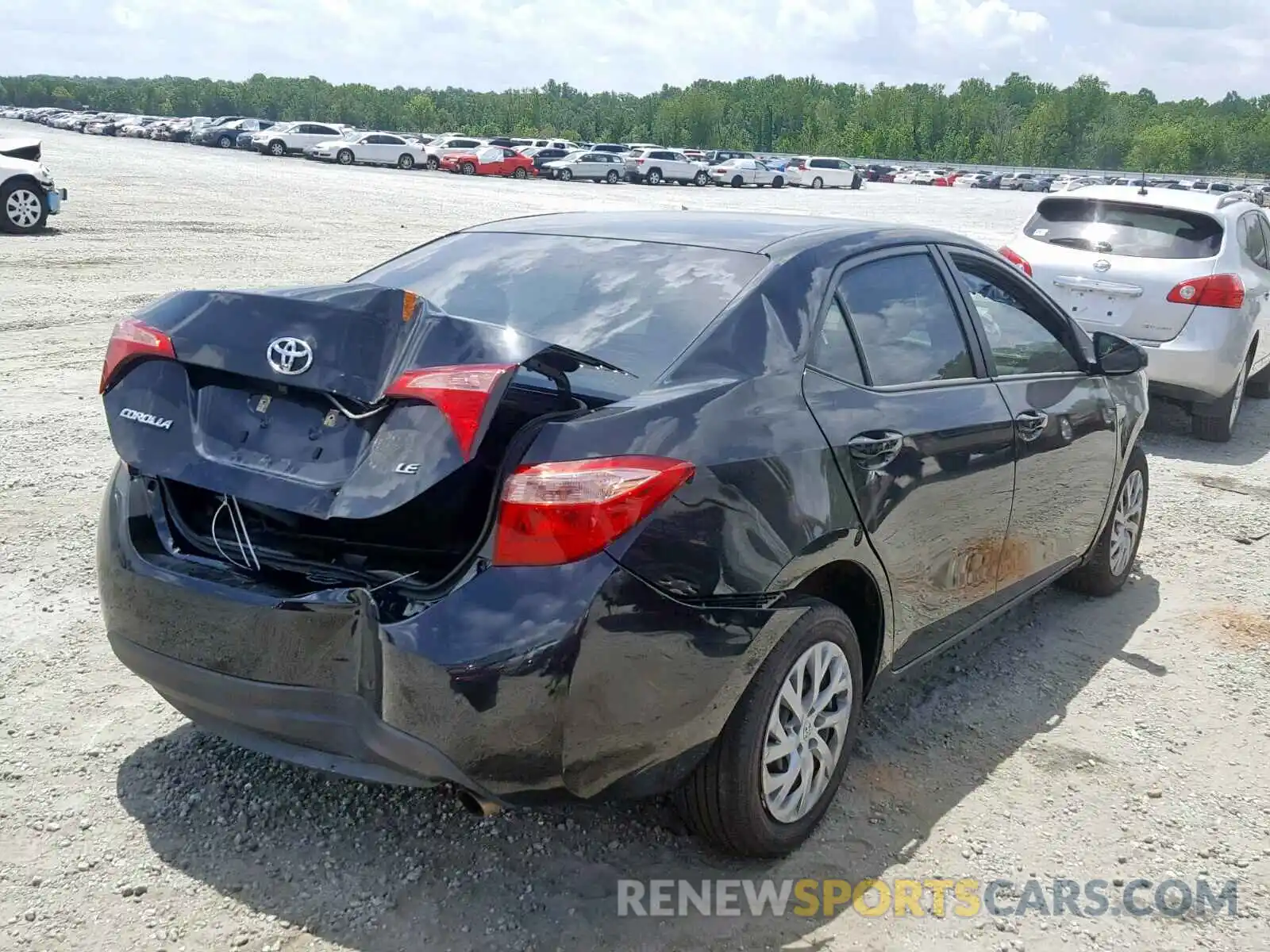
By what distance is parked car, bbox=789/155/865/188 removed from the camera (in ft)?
201

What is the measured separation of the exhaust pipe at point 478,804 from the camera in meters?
2.76

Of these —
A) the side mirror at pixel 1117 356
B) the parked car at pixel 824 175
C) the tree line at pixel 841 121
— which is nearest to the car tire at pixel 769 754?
the side mirror at pixel 1117 356

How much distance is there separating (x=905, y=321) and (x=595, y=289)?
103cm

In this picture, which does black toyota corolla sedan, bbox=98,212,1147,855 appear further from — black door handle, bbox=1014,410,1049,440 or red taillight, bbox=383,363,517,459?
black door handle, bbox=1014,410,1049,440

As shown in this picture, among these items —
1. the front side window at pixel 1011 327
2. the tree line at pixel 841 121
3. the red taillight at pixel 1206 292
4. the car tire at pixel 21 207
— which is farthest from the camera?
the tree line at pixel 841 121

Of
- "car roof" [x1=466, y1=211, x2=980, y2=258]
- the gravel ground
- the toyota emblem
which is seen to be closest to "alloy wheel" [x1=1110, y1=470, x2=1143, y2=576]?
the gravel ground

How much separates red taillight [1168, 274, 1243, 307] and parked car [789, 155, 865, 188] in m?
54.7

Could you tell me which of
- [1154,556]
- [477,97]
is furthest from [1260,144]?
[1154,556]

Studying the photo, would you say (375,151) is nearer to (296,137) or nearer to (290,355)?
(296,137)

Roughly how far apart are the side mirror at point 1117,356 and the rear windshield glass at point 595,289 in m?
1.99

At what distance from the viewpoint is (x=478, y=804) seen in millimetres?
2797

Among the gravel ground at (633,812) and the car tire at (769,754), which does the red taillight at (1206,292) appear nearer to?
the gravel ground at (633,812)

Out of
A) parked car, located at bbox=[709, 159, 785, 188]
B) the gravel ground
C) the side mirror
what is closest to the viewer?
the gravel ground

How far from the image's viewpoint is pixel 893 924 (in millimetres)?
3043
